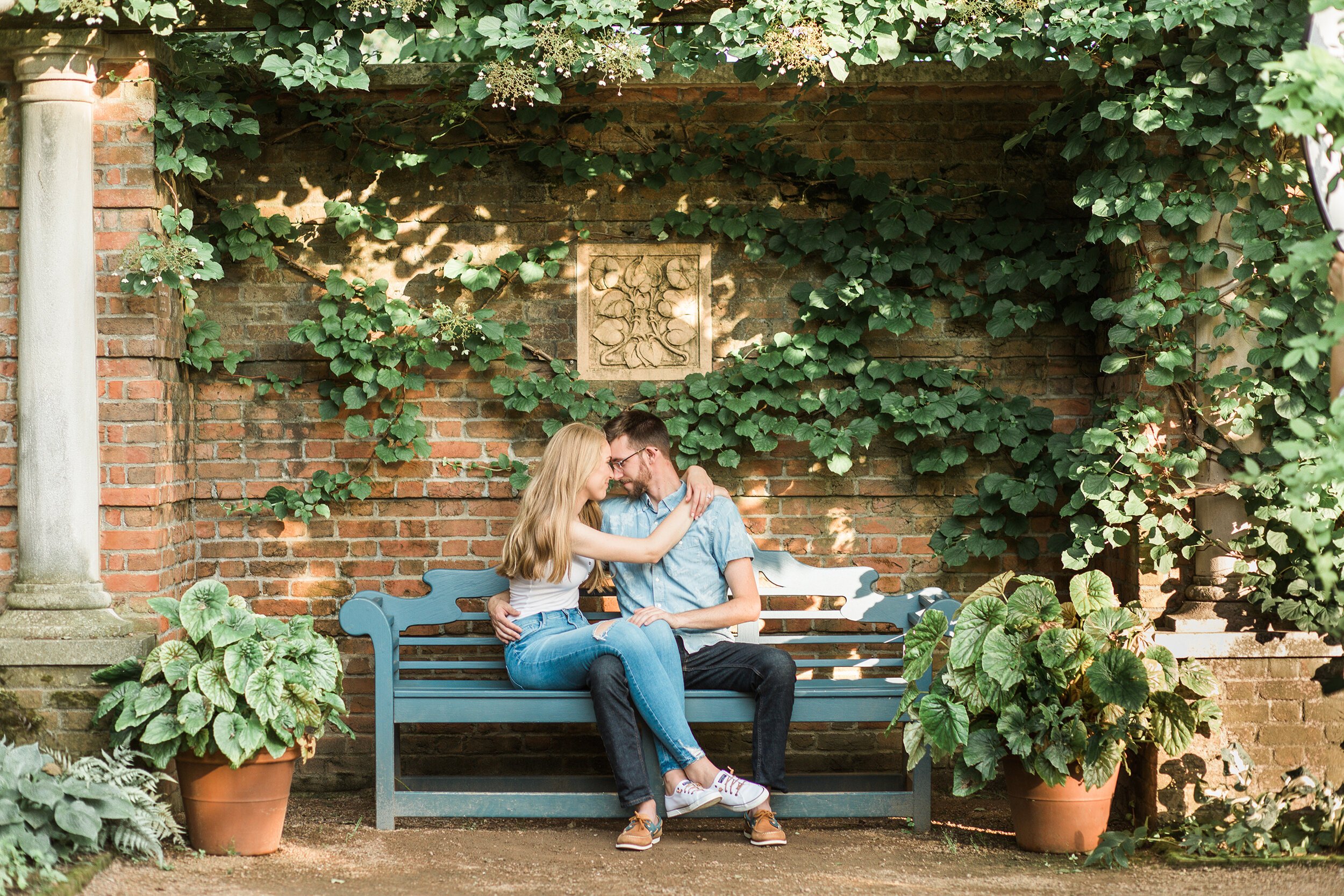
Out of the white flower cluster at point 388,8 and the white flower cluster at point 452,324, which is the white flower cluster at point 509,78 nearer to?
the white flower cluster at point 388,8

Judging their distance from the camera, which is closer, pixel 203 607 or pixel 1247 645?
pixel 203 607

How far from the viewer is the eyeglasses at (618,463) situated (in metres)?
4.22

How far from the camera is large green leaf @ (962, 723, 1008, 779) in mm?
3633

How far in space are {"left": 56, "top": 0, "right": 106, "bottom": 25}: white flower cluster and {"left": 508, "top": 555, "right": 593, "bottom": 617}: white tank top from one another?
236 centimetres

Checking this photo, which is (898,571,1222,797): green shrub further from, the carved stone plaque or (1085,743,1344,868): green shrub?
the carved stone plaque

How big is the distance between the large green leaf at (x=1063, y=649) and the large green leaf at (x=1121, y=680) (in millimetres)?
66

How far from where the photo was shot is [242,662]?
3.62 m

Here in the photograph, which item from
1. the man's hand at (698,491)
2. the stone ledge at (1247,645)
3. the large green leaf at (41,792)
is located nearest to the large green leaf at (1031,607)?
the stone ledge at (1247,645)

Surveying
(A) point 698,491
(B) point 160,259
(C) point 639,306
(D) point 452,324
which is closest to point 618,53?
(C) point 639,306

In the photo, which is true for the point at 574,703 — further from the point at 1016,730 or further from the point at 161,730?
the point at 1016,730

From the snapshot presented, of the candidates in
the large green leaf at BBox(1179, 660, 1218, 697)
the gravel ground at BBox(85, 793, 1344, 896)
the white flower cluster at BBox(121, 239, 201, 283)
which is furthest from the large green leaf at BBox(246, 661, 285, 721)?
the large green leaf at BBox(1179, 660, 1218, 697)

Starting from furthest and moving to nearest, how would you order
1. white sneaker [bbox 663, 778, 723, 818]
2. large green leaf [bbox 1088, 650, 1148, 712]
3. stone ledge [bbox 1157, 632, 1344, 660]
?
stone ledge [bbox 1157, 632, 1344, 660] < white sneaker [bbox 663, 778, 723, 818] < large green leaf [bbox 1088, 650, 1148, 712]

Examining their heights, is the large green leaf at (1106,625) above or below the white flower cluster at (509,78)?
below

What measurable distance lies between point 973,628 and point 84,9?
353cm
